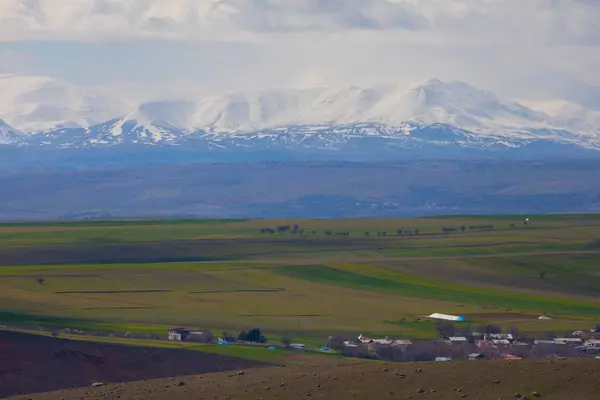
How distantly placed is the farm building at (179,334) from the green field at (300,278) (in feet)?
4.97

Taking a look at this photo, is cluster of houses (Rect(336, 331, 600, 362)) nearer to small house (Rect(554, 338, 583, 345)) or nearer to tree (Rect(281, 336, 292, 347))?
small house (Rect(554, 338, 583, 345))

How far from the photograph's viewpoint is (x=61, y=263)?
98.2 metres

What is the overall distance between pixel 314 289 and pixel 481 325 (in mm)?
19490

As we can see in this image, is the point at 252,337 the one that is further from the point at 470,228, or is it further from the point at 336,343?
the point at 470,228

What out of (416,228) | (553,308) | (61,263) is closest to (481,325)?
(553,308)

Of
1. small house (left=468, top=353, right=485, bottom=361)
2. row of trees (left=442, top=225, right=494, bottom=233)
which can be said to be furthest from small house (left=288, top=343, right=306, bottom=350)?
row of trees (left=442, top=225, right=494, bottom=233)

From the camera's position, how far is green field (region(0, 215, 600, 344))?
71.9m

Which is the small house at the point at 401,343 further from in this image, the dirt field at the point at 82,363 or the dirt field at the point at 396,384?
the dirt field at the point at 396,384

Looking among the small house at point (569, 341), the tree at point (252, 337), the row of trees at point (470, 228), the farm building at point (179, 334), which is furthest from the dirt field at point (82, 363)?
the row of trees at point (470, 228)

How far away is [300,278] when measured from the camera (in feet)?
303

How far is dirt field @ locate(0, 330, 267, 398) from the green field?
10711 millimetres

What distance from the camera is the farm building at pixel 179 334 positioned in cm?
6184

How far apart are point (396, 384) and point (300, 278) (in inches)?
2449

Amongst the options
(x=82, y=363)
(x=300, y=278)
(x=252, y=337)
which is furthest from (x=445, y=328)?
(x=300, y=278)
